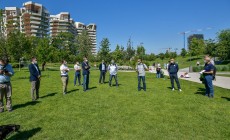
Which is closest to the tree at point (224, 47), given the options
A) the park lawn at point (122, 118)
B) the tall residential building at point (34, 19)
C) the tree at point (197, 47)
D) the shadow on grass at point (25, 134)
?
the tree at point (197, 47)

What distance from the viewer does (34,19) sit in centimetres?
12650

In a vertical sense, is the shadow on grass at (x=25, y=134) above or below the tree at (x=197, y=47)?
below

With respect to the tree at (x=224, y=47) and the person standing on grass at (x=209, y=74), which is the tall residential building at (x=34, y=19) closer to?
the tree at (x=224, y=47)

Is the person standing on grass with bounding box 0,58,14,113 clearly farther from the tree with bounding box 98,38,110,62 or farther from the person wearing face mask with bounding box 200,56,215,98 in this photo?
the tree with bounding box 98,38,110,62

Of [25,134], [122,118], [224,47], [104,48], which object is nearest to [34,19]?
[104,48]

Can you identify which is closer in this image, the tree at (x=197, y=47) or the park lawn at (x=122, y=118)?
the park lawn at (x=122, y=118)

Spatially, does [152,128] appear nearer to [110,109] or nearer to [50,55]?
[110,109]

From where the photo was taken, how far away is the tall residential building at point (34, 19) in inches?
4906

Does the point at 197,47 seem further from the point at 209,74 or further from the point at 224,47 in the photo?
the point at 209,74

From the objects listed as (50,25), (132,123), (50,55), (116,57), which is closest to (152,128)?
(132,123)

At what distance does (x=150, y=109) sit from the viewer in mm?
9250

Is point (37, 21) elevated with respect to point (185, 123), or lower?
elevated

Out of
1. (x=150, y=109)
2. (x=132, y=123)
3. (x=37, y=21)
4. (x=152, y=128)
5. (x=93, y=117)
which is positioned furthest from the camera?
(x=37, y=21)

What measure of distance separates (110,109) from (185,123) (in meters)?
3.08
